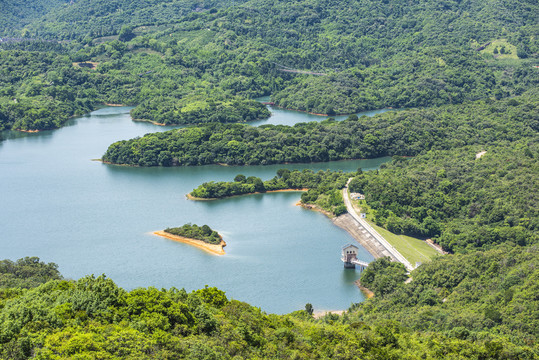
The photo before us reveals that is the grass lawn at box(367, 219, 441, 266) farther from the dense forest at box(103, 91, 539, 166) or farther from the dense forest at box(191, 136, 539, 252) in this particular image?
the dense forest at box(103, 91, 539, 166)

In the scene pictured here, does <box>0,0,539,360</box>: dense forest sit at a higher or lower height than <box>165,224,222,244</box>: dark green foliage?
higher

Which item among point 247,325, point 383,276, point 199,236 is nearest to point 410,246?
point 383,276

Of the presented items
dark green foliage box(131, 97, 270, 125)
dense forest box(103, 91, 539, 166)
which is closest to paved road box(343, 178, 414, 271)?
dense forest box(103, 91, 539, 166)

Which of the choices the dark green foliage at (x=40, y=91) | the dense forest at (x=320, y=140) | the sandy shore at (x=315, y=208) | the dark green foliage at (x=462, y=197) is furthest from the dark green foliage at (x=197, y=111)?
the sandy shore at (x=315, y=208)

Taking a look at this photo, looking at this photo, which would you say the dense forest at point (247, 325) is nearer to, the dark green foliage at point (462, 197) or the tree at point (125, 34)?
the dark green foliage at point (462, 197)

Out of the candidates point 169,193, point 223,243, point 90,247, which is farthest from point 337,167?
point 90,247

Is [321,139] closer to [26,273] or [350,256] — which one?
[350,256]
